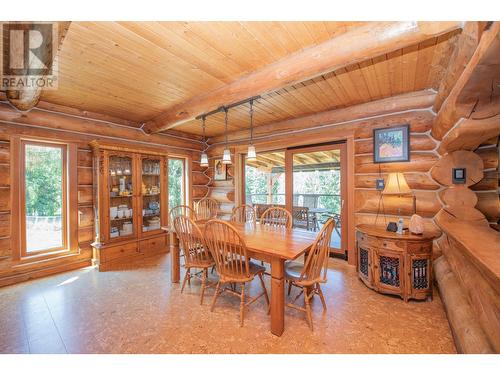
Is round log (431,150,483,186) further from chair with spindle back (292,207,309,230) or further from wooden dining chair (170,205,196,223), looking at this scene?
wooden dining chair (170,205,196,223)

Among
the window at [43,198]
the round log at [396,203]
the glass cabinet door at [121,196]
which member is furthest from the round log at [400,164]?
the window at [43,198]

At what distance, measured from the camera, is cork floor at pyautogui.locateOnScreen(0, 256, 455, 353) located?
1.72 m

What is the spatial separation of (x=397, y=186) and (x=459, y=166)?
2.10 feet

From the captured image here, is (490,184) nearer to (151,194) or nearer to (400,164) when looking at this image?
(400,164)

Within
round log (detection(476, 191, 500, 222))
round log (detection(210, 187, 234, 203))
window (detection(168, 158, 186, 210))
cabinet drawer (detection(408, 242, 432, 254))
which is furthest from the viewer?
round log (detection(210, 187, 234, 203))

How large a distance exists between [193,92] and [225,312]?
2.70 meters

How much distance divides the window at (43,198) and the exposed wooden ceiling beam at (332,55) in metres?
2.70

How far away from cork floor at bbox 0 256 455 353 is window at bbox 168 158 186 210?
2.30 meters

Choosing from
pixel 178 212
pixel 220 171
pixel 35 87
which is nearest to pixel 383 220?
pixel 220 171

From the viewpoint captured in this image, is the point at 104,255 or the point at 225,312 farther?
the point at 104,255

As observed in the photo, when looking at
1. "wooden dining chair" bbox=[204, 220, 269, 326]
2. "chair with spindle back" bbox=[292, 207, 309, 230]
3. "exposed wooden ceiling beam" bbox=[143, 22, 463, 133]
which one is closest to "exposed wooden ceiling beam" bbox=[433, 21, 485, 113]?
"exposed wooden ceiling beam" bbox=[143, 22, 463, 133]
